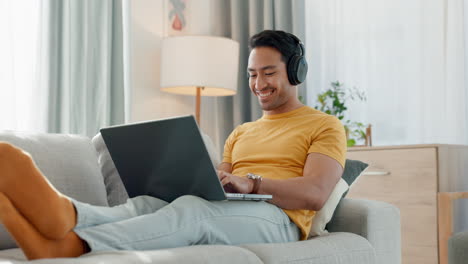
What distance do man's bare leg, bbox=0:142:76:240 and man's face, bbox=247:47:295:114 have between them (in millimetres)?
1005

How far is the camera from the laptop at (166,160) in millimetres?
1469

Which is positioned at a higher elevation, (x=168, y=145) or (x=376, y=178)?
(x=168, y=145)

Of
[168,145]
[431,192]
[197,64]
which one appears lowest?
[431,192]

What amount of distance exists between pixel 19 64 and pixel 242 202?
5.70 ft

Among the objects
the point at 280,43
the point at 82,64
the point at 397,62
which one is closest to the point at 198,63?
the point at 82,64

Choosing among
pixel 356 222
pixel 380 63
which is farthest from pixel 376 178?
pixel 356 222

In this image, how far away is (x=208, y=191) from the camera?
156 cm

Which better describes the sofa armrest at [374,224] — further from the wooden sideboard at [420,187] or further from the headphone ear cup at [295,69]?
the wooden sideboard at [420,187]

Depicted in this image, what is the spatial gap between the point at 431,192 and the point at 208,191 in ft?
4.99

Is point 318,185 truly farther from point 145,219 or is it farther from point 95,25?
point 95,25

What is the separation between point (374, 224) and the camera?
1808 mm

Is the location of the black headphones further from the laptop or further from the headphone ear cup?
the laptop

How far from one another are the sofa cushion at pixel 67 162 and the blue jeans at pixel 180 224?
1.05 ft

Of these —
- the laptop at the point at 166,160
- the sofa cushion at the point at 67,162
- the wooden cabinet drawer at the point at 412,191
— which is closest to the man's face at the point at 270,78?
the laptop at the point at 166,160
